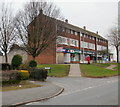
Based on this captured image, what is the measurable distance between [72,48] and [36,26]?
72.2 ft

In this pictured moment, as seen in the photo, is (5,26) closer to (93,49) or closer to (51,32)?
(51,32)

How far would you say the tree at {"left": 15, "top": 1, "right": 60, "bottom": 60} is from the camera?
24.2 metres

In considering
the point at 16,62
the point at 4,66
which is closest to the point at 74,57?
the point at 16,62

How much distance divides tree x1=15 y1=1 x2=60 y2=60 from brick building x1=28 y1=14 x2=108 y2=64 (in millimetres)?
2010

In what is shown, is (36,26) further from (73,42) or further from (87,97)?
(73,42)

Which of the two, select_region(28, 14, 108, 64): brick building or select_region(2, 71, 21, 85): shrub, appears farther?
select_region(28, 14, 108, 64): brick building

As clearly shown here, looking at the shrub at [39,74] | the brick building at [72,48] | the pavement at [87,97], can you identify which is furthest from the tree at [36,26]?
the pavement at [87,97]

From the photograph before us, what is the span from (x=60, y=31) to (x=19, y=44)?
643 centimetres

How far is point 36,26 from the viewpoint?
24.0m

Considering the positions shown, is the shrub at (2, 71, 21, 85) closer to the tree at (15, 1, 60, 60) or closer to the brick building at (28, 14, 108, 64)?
the tree at (15, 1, 60, 60)

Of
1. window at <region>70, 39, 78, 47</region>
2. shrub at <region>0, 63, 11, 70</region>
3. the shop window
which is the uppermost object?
window at <region>70, 39, 78, 47</region>

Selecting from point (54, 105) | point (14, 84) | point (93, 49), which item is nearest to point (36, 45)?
point (14, 84)

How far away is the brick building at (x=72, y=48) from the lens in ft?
126

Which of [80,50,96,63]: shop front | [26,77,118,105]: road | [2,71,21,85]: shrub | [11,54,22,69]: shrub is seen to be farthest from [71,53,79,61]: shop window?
[26,77,118,105]: road
